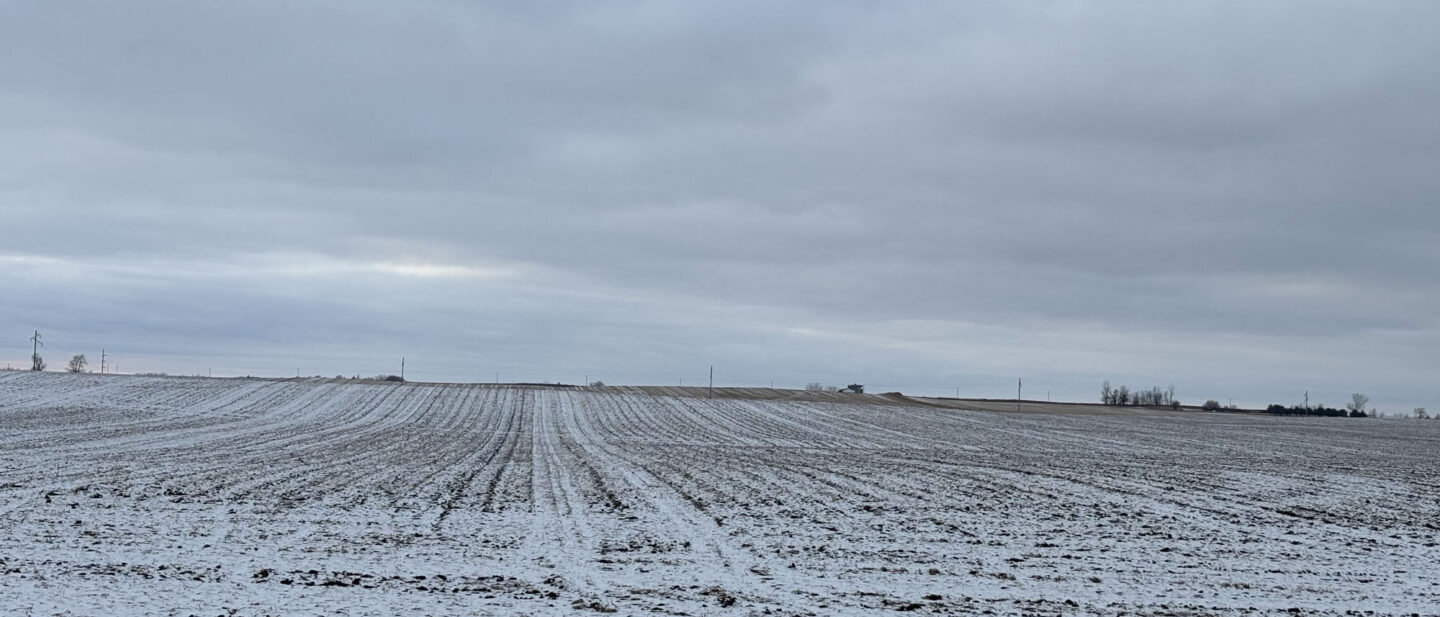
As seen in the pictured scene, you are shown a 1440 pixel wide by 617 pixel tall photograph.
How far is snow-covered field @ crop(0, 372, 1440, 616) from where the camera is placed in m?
10.9

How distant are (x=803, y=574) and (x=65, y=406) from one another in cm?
5753

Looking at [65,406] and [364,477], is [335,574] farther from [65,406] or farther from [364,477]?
[65,406]

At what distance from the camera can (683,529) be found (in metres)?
15.8

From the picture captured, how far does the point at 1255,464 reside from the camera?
3466 cm

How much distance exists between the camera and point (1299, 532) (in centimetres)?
1711

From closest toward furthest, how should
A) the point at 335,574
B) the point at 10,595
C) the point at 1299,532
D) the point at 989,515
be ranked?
1. the point at 10,595
2. the point at 335,574
3. the point at 1299,532
4. the point at 989,515

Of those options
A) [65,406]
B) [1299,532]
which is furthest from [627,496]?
[65,406]

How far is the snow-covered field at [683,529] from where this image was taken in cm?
1089

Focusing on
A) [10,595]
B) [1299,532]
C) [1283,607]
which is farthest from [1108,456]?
[10,595]

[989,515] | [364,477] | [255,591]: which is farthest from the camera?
[364,477]

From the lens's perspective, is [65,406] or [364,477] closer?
[364,477]

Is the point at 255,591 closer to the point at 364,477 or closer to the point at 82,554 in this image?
the point at 82,554

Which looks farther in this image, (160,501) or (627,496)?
(627,496)

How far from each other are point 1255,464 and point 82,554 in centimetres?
3227
